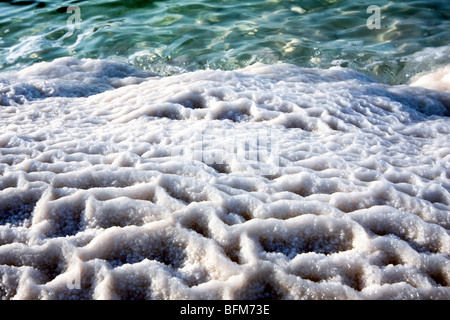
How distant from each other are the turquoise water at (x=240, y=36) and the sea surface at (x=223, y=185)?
2.61 ft

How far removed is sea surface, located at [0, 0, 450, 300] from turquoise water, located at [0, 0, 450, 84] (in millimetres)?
795

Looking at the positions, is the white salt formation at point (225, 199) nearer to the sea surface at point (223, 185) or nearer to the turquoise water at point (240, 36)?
the sea surface at point (223, 185)

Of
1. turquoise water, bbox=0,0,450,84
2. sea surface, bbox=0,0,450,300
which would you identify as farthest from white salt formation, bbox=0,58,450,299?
turquoise water, bbox=0,0,450,84

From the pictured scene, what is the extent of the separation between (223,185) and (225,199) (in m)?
0.14

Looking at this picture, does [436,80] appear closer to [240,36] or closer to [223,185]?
[240,36]

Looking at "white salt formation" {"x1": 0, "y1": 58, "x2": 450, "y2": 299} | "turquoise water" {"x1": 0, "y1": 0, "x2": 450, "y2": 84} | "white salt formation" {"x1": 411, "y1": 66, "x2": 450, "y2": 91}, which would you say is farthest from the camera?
"turquoise water" {"x1": 0, "y1": 0, "x2": 450, "y2": 84}

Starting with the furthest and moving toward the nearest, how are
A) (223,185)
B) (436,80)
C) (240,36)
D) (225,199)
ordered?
(240,36) < (436,80) < (223,185) < (225,199)

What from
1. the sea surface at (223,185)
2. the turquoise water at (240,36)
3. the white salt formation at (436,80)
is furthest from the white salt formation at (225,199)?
the turquoise water at (240,36)

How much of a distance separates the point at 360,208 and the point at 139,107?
1.99m

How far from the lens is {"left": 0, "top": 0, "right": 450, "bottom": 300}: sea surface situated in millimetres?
1891

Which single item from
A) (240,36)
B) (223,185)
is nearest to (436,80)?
(240,36)

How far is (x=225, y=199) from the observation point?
2.23 metres

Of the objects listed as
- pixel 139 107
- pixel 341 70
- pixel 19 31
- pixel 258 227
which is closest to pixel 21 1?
pixel 19 31

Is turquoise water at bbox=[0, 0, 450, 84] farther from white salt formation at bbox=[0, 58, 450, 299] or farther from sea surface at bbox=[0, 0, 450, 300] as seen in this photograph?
white salt formation at bbox=[0, 58, 450, 299]
